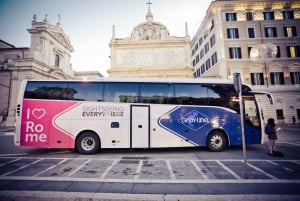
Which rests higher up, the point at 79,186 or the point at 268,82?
the point at 268,82

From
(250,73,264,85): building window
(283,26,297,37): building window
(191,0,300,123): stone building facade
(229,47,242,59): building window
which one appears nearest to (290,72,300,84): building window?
(191,0,300,123): stone building facade

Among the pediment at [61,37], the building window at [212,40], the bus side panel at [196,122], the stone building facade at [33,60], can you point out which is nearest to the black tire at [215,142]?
the bus side panel at [196,122]

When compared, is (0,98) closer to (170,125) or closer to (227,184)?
(170,125)

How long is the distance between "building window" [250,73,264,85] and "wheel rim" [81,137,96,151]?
91.3 feet

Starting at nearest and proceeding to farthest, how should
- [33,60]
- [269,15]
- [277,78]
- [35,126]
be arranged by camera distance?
[35,126] → [277,78] → [269,15] → [33,60]

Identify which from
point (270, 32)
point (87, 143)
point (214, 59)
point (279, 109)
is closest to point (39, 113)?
point (87, 143)

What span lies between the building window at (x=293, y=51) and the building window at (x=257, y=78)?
19.5 ft

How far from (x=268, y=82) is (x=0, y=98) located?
4710 centimetres

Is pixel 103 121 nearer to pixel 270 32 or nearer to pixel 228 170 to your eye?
pixel 228 170

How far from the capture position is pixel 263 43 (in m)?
27.2

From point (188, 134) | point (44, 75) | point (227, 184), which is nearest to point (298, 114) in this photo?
point (188, 134)

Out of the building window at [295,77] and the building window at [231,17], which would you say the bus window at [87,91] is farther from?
the building window at [295,77]

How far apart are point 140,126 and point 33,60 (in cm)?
3120

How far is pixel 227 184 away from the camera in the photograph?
4199 mm
